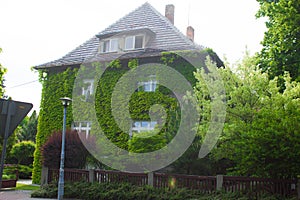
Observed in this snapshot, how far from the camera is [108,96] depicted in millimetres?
22641

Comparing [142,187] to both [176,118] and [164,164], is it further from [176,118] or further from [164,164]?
[176,118]

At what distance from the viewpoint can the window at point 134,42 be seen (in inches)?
911

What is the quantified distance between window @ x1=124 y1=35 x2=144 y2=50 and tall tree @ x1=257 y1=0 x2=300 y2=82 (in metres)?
7.53

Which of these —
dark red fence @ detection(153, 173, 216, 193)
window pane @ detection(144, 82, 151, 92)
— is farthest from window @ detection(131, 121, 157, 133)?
dark red fence @ detection(153, 173, 216, 193)

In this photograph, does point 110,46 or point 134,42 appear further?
point 110,46

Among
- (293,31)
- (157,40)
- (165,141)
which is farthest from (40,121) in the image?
(293,31)

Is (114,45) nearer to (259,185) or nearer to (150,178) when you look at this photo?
(150,178)

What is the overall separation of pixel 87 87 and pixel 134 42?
4.38 metres

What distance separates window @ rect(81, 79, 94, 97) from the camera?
23.5 m

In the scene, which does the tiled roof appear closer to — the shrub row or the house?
the house

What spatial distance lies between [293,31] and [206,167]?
856cm

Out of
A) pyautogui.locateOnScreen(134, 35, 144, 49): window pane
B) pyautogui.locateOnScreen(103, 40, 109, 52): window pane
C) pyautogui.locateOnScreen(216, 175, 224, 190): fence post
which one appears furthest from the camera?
pyautogui.locateOnScreen(103, 40, 109, 52): window pane

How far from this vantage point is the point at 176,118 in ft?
51.1


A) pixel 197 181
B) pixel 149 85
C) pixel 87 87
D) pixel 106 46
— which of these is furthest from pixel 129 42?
pixel 197 181
